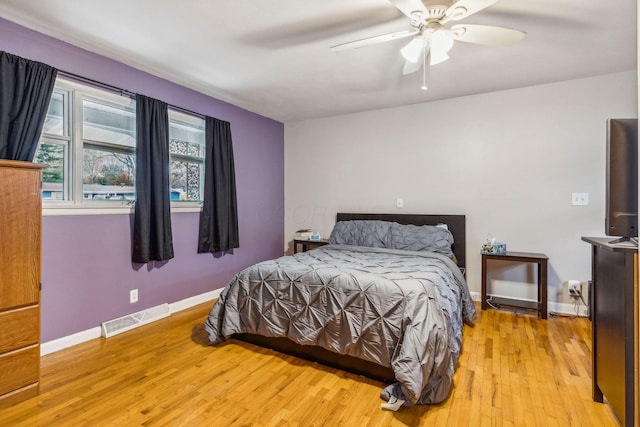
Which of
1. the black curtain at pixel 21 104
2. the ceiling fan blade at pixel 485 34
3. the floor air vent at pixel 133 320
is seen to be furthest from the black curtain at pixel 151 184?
the ceiling fan blade at pixel 485 34

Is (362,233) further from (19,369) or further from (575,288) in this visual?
(19,369)

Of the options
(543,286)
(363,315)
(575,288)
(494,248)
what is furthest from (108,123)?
(575,288)

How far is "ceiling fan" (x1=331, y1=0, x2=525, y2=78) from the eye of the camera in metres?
1.74

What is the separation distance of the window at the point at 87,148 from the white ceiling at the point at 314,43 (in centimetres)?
40

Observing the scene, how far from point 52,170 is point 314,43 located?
2.23 m

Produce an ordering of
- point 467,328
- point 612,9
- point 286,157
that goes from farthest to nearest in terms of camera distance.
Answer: point 286,157, point 467,328, point 612,9

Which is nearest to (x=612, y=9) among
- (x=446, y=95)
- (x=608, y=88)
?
(x=608, y=88)

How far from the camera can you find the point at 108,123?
286cm

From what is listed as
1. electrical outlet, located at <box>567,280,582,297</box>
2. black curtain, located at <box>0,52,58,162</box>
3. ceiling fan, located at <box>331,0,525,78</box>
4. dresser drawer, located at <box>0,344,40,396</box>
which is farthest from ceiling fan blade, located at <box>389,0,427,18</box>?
electrical outlet, located at <box>567,280,582,297</box>

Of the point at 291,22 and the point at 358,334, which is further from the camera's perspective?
the point at 291,22

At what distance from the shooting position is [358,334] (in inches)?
80.2

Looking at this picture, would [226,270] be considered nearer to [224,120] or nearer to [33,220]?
[224,120]

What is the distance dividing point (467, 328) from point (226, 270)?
269 centimetres

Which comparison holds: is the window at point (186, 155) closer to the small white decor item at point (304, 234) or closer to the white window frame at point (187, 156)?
the white window frame at point (187, 156)
